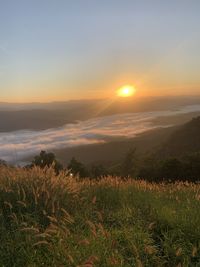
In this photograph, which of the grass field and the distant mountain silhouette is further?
the distant mountain silhouette

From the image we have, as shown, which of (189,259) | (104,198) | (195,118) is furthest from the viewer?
(195,118)

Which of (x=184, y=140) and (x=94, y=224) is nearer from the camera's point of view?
(x=94, y=224)

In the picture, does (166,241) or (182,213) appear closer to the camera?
(166,241)

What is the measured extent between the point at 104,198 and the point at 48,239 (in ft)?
10.8

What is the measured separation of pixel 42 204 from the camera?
847 centimetres

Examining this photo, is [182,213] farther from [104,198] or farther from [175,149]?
[175,149]

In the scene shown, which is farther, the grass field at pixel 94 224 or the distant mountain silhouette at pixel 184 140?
the distant mountain silhouette at pixel 184 140

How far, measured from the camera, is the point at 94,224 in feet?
25.3

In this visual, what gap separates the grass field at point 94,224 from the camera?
638cm

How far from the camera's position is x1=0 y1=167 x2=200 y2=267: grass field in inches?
251

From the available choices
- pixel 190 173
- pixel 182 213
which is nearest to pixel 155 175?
pixel 190 173

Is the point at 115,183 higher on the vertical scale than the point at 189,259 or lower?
higher

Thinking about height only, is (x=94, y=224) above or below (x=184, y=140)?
above

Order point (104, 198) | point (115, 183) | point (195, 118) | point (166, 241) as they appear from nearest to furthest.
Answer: point (166, 241) < point (104, 198) < point (115, 183) < point (195, 118)
